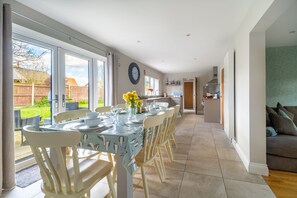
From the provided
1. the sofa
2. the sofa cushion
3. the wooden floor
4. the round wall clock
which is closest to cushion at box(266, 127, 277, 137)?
the sofa

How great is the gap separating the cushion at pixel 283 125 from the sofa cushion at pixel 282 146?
0.72 feet

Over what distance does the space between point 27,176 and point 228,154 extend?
3134mm

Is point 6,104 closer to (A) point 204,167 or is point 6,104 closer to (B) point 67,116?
(B) point 67,116

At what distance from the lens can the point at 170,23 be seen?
2.54 metres

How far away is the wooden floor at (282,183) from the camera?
162 centimetres

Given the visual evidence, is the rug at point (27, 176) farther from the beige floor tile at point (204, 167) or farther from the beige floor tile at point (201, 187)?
the beige floor tile at point (204, 167)

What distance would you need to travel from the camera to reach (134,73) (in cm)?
520

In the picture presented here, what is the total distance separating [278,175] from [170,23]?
9.04ft

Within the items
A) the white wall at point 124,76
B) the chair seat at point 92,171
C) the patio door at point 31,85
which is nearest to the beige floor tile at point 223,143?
the chair seat at point 92,171

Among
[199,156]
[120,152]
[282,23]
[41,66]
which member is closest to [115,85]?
[41,66]

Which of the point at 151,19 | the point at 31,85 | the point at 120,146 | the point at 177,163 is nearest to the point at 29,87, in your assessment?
the point at 31,85

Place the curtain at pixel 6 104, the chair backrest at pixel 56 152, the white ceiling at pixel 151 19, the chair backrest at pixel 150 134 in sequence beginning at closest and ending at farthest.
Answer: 1. the chair backrest at pixel 56 152
2. the chair backrest at pixel 150 134
3. the curtain at pixel 6 104
4. the white ceiling at pixel 151 19

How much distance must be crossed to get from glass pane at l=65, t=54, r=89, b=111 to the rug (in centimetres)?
114

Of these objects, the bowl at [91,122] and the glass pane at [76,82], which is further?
the glass pane at [76,82]
